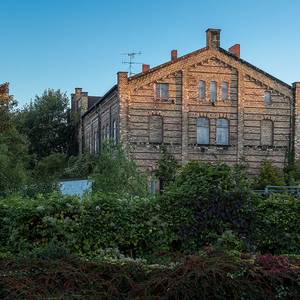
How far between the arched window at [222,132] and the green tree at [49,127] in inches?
834

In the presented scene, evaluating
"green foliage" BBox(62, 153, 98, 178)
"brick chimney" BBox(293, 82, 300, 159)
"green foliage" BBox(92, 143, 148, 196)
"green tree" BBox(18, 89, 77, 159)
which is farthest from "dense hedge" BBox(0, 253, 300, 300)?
"green tree" BBox(18, 89, 77, 159)

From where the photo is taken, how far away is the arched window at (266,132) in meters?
46.0

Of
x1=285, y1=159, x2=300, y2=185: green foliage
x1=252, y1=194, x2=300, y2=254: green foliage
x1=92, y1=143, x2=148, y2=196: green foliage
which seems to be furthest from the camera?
x1=285, y1=159, x2=300, y2=185: green foliage

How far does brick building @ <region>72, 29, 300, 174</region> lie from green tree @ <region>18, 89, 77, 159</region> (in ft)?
54.3

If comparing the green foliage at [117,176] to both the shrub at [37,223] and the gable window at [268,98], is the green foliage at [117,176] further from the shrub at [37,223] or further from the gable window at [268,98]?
the gable window at [268,98]

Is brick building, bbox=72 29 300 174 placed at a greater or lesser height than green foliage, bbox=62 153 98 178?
greater

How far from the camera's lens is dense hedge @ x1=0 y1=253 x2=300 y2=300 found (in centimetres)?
701

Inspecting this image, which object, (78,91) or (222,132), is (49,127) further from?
(222,132)

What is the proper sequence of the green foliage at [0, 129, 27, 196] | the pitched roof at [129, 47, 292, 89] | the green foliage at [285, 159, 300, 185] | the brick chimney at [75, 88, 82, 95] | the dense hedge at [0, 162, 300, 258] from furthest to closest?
the brick chimney at [75, 88, 82, 95] → the pitched roof at [129, 47, 292, 89] → the green foliage at [285, 159, 300, 185] → the green foliage at [0, 129, 27, 196] → the dense hedge at [0, 162, 300, 258]

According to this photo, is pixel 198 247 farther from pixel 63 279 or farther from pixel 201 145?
pixel 201 145

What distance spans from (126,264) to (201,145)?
3692 centimetres

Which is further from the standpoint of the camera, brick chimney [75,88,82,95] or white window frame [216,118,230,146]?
brick chimney [75,88,82,95]

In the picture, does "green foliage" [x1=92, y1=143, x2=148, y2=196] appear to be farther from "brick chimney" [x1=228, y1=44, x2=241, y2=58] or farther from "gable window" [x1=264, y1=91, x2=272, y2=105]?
"brick chimney" [x1=228, y1=44, x2=241, y2=58]

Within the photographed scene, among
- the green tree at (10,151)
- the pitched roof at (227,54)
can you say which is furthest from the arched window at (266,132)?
the green tree at (10,151)
